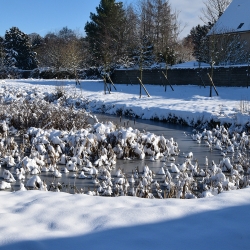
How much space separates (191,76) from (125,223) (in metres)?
23.6

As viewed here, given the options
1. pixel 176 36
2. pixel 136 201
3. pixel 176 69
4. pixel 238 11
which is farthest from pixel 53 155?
pixel 176 36

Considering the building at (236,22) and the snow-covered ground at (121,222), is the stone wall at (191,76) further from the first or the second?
the snow-covered ground at (121,222)

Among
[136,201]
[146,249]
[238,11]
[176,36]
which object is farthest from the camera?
[176,36]

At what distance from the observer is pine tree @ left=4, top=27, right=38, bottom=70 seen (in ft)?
171

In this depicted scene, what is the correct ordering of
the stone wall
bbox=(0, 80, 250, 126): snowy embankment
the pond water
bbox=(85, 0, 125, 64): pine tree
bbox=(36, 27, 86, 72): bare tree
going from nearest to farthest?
the pond water, bbox=(0, 80, 250, 126): snowy embankment, the stone wall, bbox=(36, 27, 86, 72): bare tree, bbox=(85, 0, 125, 64): pine tree

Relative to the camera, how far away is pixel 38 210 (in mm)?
4297

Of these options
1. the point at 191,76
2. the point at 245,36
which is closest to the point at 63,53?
the point at 191,76

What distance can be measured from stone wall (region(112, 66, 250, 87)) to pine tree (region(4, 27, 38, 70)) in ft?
74.8

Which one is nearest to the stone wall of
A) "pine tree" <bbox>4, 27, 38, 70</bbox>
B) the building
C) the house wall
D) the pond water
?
the building

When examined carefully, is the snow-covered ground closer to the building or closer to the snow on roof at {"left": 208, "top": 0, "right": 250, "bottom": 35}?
the building

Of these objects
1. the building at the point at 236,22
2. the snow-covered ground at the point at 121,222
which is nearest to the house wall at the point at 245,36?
the building at the point at 236,22

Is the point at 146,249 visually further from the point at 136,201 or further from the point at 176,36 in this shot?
the point at 176,36

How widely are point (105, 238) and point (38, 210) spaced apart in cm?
111

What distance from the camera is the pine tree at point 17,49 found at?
52.1 metres
